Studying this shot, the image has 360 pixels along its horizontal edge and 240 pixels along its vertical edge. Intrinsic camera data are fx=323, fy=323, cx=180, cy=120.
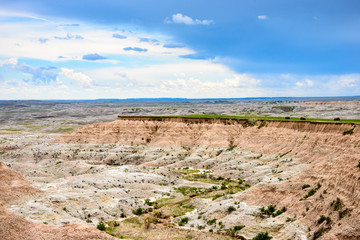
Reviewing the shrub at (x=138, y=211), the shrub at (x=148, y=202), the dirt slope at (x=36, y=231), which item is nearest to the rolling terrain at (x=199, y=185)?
the dirt slope at (x=36, y=231)

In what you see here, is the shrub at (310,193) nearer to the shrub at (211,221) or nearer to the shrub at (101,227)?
the shrub at (211,221)

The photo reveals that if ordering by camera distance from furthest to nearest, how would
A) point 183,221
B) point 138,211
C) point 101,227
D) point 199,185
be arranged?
1. point 199,185
2. point 138,211
3. point 183,221
4. point 101,227

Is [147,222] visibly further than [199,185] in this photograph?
No

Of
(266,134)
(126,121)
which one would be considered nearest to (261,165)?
(266,134)

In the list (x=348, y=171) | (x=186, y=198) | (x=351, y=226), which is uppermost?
(x=348, y=171)

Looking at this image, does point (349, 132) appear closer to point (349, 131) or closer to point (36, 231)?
point (349, 131)

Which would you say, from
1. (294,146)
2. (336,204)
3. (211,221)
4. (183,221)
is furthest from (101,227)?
(294,146)

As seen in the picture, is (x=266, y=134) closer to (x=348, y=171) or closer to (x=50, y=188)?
(x=348, y=171)

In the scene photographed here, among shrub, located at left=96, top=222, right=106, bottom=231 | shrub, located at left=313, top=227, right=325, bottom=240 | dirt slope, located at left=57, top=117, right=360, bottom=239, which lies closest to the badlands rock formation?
shrub, located at left=96, top=222, right=106, bottom=231

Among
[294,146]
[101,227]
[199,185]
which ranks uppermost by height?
[294,146]
